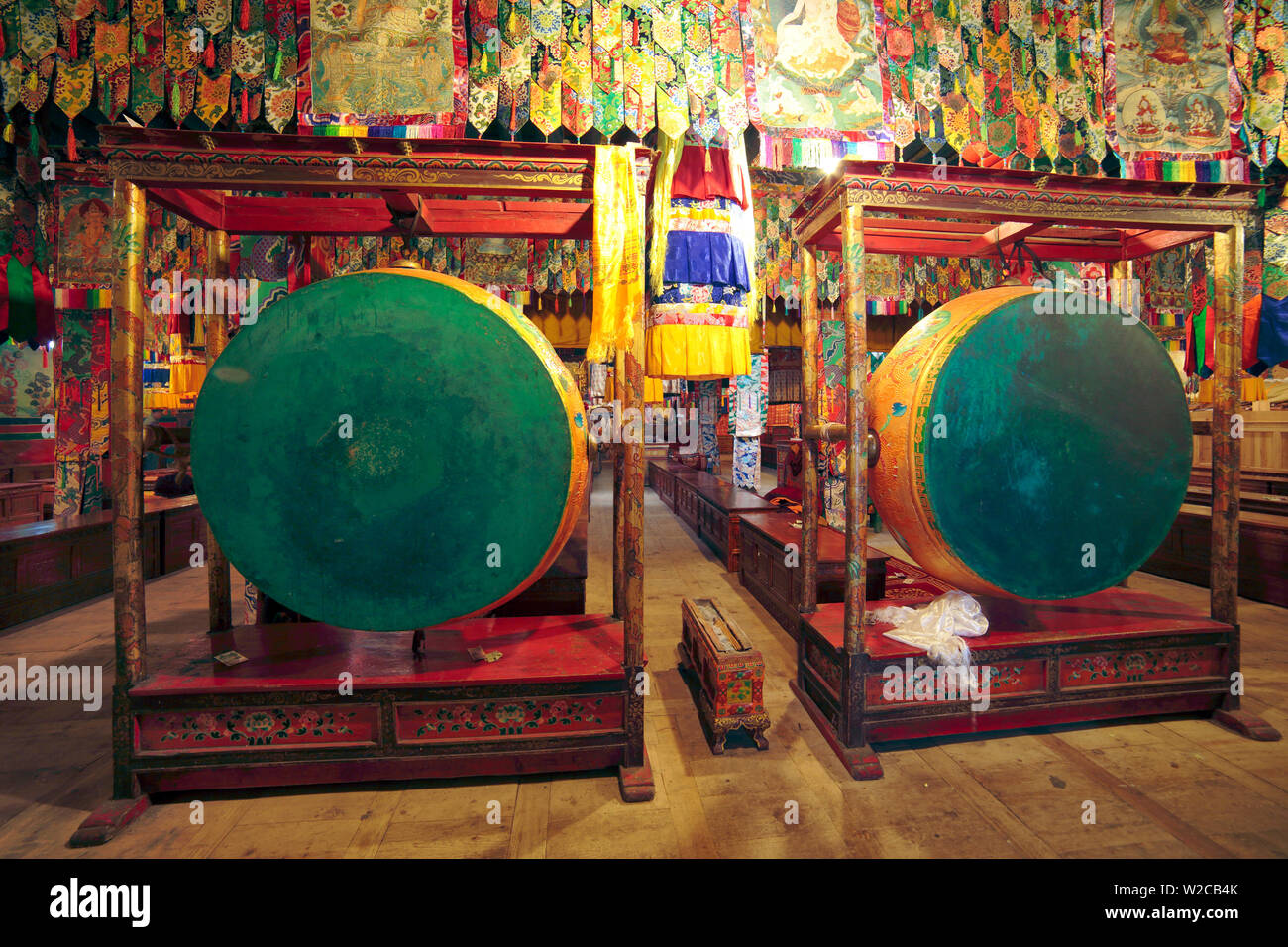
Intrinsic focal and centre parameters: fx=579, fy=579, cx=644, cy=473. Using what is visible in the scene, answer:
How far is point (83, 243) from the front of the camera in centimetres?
457

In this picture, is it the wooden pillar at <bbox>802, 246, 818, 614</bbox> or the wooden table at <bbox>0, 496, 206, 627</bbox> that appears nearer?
the wooden pillar at <bbox>802, 246, 818, 614</bbox>

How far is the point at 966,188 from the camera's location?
7.43ft

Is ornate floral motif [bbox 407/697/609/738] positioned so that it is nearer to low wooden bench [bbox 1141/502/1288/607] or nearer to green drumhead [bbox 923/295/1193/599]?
green drumhead [bbox 923/295/1193/599]

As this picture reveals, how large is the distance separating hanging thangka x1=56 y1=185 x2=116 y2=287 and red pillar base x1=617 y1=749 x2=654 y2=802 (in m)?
5.42

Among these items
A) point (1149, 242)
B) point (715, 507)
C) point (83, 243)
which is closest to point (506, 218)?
point (1149, 242)

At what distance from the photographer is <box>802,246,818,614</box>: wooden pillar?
287cm

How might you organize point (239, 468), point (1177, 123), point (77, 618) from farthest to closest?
1. point (77, 618)
2. point (1177, 123)
3. point (239, 468)

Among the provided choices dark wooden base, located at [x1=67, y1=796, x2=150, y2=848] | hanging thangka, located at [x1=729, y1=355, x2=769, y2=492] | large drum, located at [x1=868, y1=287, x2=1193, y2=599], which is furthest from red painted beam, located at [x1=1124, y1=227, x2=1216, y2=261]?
dark wooden base, located at [x1=67, y1=796, x2=150, y2=848]

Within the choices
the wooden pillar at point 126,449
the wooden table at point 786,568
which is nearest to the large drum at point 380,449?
the wooden pillar at point 126,449

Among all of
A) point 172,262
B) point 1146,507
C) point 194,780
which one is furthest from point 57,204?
point 1146,507

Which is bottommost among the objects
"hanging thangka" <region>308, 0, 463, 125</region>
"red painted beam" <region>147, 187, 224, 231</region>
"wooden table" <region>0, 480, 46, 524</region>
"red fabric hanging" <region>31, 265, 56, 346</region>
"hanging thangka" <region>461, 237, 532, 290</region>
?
"wooden table" <region>0, 480, 46, 524</region>

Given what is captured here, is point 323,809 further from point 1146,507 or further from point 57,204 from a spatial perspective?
point 57,204

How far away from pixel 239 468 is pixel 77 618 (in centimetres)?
361

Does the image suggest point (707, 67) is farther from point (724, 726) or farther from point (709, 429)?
point (709, 429)
